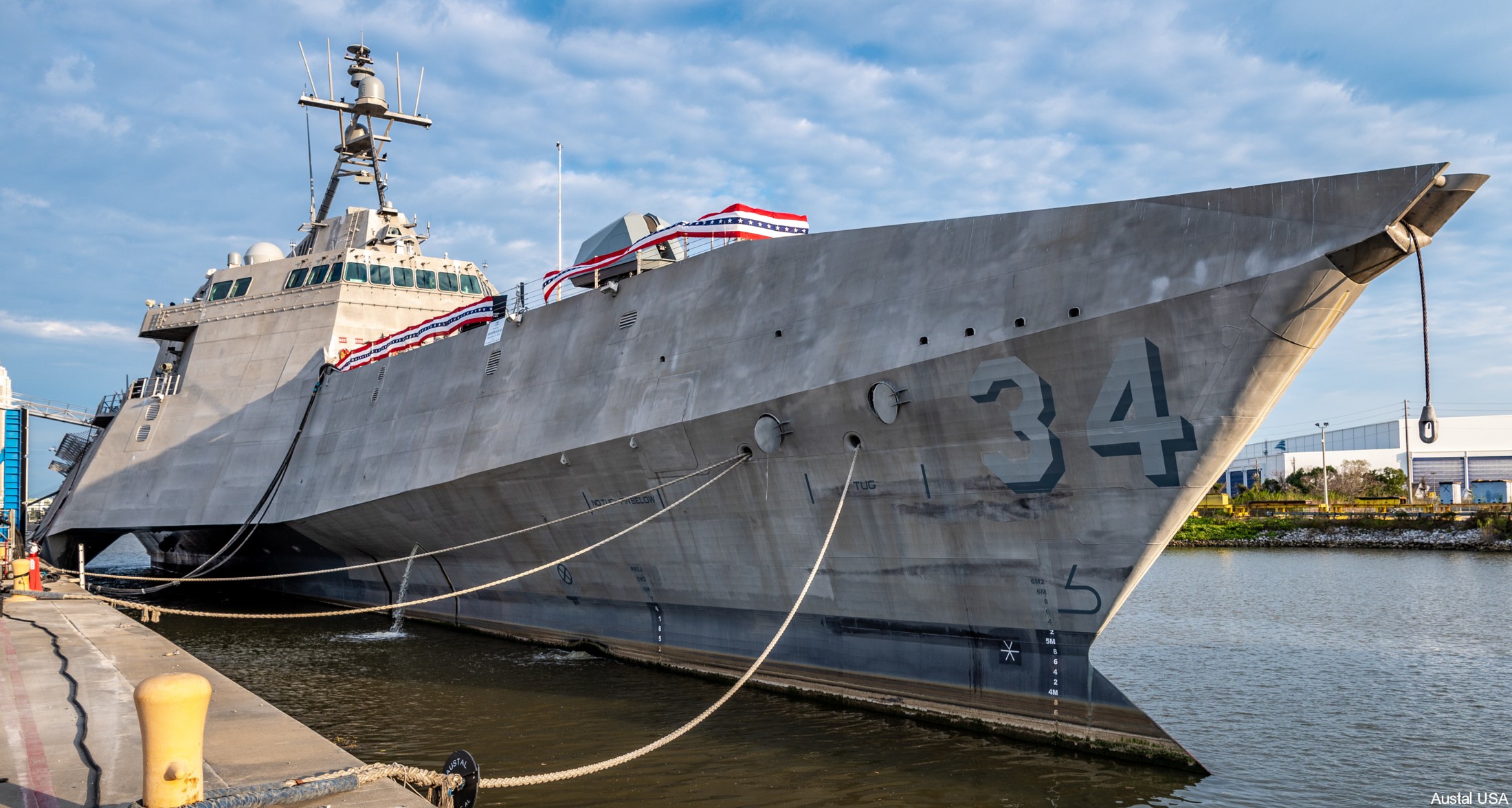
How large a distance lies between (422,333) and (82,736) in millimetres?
10240

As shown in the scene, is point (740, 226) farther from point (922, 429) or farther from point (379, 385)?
point (379, 385)

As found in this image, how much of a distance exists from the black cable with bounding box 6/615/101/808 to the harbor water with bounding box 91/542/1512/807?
218cm

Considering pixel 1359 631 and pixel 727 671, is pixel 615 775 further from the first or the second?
pixel 1359 631

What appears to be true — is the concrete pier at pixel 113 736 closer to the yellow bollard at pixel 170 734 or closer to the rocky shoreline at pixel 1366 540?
the yellow bollard at pixel 170 734

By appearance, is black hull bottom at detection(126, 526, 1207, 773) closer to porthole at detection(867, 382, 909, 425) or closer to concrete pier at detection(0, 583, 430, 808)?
porthole at detection(867, 382, 909, 425)

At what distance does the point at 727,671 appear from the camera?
419 inches

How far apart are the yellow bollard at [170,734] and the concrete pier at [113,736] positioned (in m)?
0.71

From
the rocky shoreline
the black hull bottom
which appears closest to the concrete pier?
the black hull bottom

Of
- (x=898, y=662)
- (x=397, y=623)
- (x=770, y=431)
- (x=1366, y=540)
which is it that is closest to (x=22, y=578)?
(x=397, y=623)

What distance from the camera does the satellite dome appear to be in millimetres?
21453

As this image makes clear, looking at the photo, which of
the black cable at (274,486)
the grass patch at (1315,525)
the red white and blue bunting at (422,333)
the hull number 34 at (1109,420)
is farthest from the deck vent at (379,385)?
the grass patch at (1315,525)

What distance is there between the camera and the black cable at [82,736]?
4723 millimetres

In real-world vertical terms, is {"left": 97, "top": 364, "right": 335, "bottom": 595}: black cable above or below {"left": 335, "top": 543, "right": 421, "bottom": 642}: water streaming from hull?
above

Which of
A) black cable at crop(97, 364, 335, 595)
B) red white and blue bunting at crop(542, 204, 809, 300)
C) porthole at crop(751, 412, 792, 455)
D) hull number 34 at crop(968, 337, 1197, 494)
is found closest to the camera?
hull number 34 at crop(968, 337, 1197, 494)
